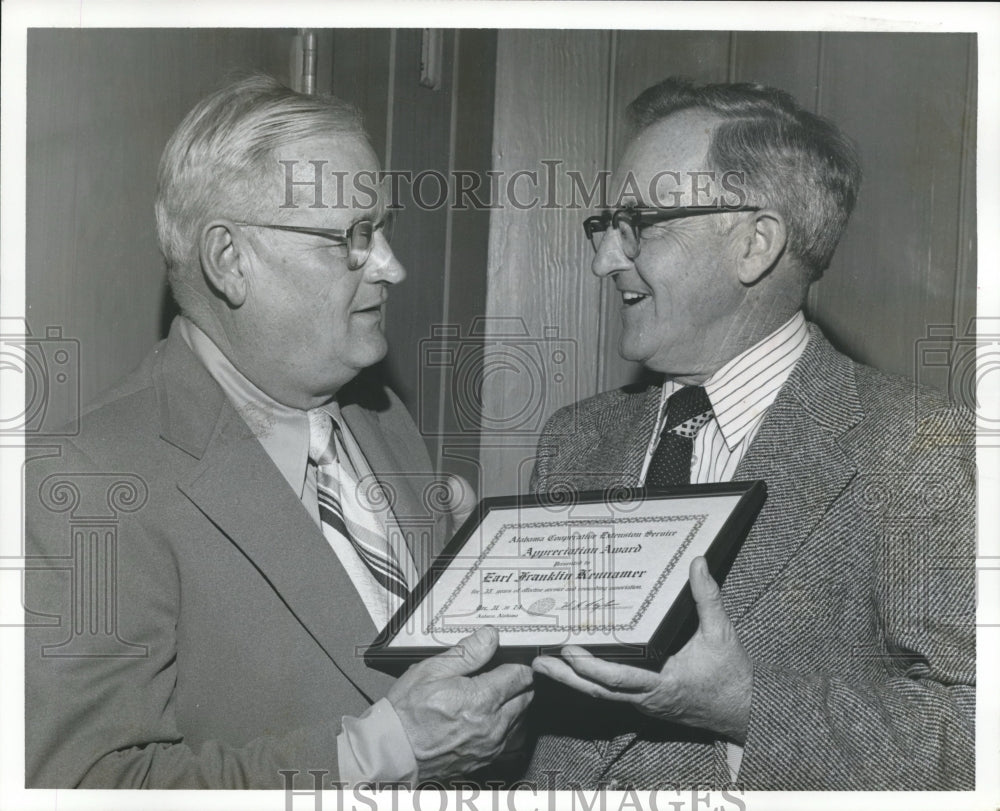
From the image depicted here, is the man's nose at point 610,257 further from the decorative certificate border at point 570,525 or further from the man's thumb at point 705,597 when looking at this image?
the man's thumb at point 705,597

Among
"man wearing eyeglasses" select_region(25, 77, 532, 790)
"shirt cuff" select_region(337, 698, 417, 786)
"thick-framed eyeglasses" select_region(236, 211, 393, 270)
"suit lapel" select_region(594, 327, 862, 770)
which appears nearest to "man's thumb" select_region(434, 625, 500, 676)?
"man wearing eyeglasses" select_region(25, 77, 532, 790)

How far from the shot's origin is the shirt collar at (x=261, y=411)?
2025 millimetres

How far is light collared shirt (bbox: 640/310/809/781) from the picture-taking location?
2.03m

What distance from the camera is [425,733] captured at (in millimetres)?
1907

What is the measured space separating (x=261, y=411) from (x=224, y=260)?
25 cm

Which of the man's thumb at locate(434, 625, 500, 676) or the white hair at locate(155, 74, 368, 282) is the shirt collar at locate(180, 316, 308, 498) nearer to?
the white hair at locate(155, 74, 368, 282)

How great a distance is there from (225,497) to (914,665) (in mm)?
1126

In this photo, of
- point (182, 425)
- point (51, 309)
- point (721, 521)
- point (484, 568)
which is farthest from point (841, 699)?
point (51, 309)

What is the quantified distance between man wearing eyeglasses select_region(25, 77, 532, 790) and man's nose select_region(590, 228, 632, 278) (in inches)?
13.9

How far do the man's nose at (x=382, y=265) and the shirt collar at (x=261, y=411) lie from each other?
0.27m

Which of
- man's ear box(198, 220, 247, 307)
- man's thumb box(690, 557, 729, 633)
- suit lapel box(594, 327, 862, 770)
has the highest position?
man's ear box(198, 220, 247, 307)

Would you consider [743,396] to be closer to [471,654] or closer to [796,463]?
[796,463]

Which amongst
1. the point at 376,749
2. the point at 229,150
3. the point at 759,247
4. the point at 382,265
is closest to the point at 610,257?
the point at 759,247

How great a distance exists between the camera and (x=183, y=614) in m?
1.94
